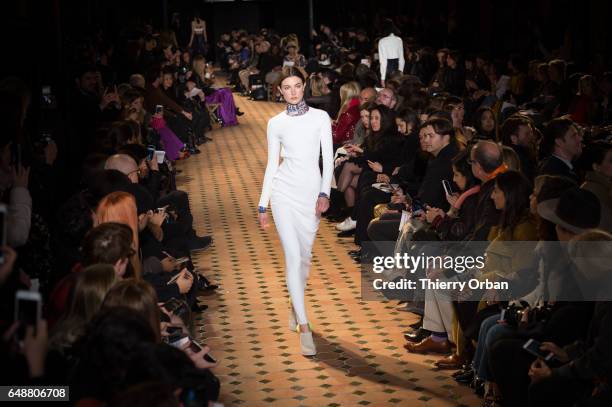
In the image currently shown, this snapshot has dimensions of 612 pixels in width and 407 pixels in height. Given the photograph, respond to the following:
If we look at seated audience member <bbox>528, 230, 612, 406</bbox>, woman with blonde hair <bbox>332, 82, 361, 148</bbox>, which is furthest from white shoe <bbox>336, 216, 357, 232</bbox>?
seated audience member <bbox>528, 230, 612, 406</bbox>

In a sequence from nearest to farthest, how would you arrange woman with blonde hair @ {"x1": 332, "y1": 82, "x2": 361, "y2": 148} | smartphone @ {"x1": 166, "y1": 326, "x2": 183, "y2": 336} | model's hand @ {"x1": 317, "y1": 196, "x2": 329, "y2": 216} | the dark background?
smartphone @ {"x1": 166, "y1": 326, "x2": 183, "y2": 336} < model's hand @ {"x1": 317, "y1": 196, "x2": 329, "y2": 216} < the dark background < woman with blonde hair @ {"x1": 332, "y1": 82, "x2": 361, "y2": 148}

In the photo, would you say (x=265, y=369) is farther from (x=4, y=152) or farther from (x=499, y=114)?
(x=499, y=114)

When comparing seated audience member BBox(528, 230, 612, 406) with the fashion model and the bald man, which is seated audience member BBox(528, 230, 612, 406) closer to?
the fashion model

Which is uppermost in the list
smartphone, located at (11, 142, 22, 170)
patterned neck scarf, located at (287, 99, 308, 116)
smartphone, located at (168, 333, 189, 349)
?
patterned neck scarf, located at (287, 99, 308, 116)

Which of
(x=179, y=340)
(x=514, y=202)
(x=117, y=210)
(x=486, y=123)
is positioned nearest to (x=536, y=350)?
(x=514, y=202)

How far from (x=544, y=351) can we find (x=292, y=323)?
2.48m

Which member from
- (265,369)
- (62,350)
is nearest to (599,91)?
(265,369)

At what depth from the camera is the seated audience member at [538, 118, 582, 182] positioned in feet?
23.3

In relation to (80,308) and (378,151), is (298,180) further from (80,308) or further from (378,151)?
(378,151)

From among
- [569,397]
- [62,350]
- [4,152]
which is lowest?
[569,397]

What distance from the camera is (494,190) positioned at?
19.8 feet

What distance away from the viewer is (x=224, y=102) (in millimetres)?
18391

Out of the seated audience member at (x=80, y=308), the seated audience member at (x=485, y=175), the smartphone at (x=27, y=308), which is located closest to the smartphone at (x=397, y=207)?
the seated audience member at (x=485, y=175)

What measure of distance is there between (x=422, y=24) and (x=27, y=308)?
22.1 metres
